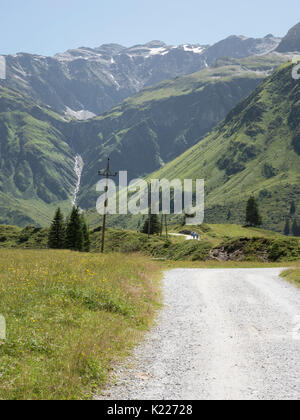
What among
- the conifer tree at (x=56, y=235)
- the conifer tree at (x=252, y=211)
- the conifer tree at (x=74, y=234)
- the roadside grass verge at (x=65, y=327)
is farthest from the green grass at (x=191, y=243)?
the roadside grass verge at (x=65, y=327)

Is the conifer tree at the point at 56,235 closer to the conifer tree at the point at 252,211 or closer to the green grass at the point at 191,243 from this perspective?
the green grass at the point at 191,243

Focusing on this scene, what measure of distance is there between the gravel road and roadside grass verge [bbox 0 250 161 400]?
2.08ft

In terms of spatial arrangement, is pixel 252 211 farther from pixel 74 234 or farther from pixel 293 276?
pixel 293 276

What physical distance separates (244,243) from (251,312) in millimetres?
33968

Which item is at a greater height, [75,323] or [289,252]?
[75,323]

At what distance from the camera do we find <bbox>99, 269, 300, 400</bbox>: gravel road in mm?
7723

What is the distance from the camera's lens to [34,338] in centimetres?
927

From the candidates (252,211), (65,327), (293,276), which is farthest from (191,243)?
(252,211)

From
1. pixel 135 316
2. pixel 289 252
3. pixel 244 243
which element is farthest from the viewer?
pixel 244 243

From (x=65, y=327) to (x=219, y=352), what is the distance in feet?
14.0

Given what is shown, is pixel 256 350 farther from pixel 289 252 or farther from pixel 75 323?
pixel 289 252

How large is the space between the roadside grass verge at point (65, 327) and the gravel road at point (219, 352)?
2.08 feet

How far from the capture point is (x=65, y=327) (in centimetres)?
1038
